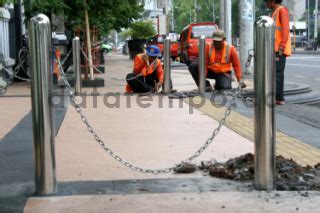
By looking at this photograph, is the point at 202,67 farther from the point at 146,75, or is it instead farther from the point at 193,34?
the point at 193,34

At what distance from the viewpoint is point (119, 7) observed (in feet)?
52.4

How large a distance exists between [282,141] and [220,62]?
205 inches

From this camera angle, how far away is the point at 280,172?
5.29 metres

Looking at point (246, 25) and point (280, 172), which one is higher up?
point (246, 25)

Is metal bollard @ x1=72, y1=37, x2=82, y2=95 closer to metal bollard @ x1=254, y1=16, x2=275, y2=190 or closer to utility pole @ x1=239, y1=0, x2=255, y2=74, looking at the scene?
utility pole @ x1=239, y1=0, x2=255, y2=74

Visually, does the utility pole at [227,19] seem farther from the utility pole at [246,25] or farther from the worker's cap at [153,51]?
the worker's cap at [153,51]

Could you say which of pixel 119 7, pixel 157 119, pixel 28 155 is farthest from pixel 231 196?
pixel 119 7

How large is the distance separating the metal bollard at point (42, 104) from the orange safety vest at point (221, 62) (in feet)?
24.2

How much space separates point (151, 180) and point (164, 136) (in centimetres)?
229

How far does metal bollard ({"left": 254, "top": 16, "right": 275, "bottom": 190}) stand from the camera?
481 centimetres

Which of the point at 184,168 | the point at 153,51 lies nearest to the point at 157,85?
the point at 153,51

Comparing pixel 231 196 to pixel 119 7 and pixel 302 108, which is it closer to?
pixel 302 108

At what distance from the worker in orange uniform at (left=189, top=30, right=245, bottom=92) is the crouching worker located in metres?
0.81

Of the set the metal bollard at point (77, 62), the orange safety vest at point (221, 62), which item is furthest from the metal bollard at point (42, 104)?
the metal bollard at point (77, 62)
